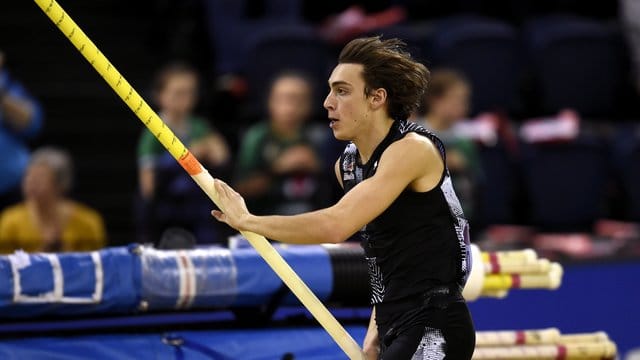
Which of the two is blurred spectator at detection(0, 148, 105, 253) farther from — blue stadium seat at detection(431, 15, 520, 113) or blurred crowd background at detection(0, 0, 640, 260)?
blue stadium seat at detection(431, 15, 520, 113)

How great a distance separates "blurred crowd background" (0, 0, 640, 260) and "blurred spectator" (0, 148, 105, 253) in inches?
0.4

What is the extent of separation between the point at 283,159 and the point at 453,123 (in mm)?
1123

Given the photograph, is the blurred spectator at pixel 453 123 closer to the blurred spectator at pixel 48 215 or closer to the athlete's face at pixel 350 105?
the blurred spectator at pixel 48 215

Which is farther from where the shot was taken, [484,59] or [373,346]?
[484,59]

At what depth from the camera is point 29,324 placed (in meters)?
4.69

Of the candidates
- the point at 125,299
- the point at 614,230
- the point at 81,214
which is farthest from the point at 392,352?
the point at 614,230

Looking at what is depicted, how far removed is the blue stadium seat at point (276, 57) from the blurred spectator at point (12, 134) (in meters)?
1.56

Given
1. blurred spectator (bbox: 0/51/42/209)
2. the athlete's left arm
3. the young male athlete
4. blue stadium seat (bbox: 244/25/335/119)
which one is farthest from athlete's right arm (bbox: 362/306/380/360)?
blue stadium seat (bbox: 244/25/335/119)

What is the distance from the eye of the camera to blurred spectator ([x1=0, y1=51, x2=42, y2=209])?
672 cm

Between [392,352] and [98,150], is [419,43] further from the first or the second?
[392,352]

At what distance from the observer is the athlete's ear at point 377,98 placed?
12.7ft

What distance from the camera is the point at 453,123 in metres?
7.12

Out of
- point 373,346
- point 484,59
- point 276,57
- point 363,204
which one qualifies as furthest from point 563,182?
point 363,204

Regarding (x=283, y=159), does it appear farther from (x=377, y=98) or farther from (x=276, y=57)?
(x=377, y=98)
